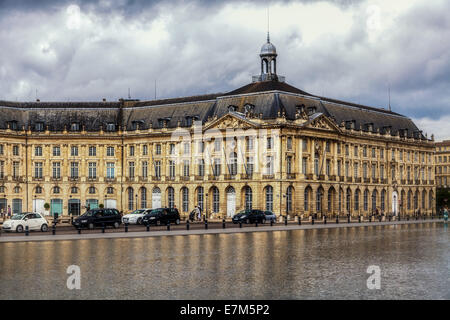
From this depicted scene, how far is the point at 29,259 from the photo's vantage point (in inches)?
1152

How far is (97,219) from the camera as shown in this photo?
60000 mm

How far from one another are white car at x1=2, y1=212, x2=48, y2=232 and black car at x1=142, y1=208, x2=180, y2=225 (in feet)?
40.7

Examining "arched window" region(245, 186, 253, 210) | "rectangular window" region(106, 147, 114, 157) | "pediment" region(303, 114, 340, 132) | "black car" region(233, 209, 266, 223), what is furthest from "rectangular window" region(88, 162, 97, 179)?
"black car" region(233, 209, 266, 223)

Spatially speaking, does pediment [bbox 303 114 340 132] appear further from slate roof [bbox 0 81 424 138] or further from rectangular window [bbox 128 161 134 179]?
rectangular window [bbox 128 161 134 179]

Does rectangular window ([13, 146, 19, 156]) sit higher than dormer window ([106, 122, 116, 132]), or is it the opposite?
dormer window ([106, 122, 116, 132])

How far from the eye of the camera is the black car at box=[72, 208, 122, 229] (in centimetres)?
5900

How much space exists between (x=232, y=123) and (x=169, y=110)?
15.0m

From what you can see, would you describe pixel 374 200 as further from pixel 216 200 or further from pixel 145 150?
pixel 145 150

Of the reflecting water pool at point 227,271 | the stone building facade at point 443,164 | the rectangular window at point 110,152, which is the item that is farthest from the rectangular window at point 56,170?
the stone building facade at point 443,164

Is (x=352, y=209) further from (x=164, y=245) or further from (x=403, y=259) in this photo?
(x=403, y=259)

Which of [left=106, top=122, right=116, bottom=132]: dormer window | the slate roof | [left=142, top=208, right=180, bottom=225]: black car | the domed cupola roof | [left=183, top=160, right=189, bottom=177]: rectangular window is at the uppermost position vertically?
the domed cupola roof

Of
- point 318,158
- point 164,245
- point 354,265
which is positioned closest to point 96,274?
point 354,265
